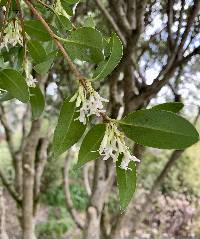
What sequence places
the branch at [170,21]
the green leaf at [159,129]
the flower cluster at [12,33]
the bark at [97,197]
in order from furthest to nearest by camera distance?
the bark at [97,197] < the branch at [170,21] < the flower cluster at [12,33] < the green leaf at [159,129]

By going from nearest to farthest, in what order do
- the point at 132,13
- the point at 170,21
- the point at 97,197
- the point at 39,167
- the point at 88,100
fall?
the point at 88,100
the point at 170,21
the point at 132,13
the point at 97,197
the point at 39,167

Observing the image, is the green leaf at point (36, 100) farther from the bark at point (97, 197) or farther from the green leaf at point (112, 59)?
the bark at point (97, 197)

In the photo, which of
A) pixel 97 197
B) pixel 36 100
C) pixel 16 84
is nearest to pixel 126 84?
pixel 97 197

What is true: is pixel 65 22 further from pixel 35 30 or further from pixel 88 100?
pixel 88 100

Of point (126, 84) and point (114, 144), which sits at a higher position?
point (126, 84)

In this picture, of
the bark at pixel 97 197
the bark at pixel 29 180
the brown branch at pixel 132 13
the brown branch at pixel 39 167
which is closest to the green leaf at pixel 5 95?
the brown branch at pixel 132 13

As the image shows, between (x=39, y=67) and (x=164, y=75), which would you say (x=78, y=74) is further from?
(x=164, y=75)

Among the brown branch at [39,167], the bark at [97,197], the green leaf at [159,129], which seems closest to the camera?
the green leaf at [159,129]
